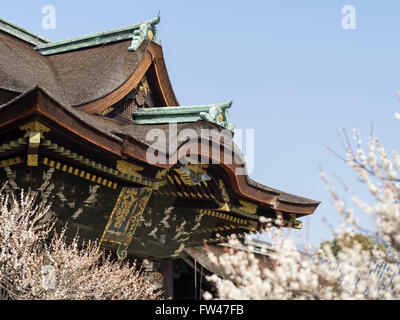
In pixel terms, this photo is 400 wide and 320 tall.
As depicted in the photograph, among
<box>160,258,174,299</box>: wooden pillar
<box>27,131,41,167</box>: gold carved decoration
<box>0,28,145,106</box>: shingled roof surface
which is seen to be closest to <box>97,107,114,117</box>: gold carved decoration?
<box>0,28,145,106</box>: shingled roof surface

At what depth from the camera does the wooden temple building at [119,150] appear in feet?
28.8

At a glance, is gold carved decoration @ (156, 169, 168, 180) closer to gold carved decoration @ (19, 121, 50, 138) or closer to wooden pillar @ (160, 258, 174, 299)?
gold carved decoration @ (19, 121, 50, 138)

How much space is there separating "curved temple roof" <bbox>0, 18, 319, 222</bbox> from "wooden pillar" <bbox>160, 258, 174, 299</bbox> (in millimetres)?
3150

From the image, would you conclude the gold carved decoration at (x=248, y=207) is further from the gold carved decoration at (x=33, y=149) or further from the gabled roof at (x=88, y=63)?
the gold carved decoration at (x=33, y=149)

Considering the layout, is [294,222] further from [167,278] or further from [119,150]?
[119,150]

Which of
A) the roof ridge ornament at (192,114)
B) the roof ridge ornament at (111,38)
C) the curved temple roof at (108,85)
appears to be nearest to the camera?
the curved temple roof at (108,85)

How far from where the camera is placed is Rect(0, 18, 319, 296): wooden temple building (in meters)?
8.78

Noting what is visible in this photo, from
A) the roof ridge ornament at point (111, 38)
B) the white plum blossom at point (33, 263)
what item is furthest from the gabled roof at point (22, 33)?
the white plum blossom at point (33, 263)

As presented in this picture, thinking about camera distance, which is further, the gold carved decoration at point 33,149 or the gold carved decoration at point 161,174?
the gold carved decoration at point 161,174

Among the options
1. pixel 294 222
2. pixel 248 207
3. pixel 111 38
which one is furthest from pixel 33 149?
pixel 294 222

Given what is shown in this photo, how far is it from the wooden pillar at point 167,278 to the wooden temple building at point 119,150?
28 millimetres

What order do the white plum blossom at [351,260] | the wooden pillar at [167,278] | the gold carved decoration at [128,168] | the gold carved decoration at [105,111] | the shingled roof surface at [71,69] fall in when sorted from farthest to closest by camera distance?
the wooden pillar at [167,278], the gold carved decoration at [105,111], the shingled roof surface at [71,69], the gold carved decoration at [128,168], the white plum blossom at [351,260]
